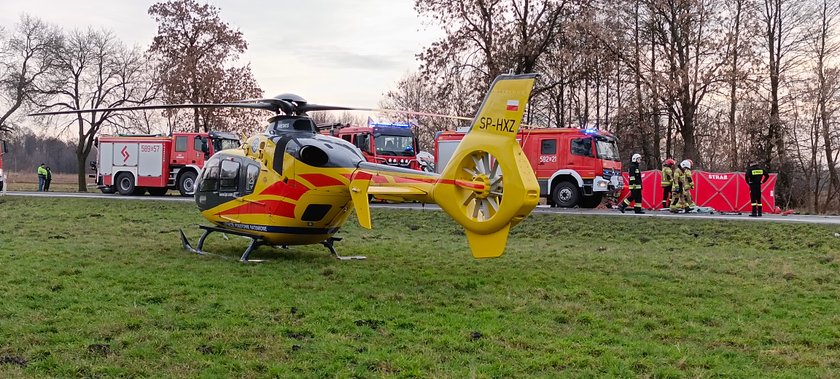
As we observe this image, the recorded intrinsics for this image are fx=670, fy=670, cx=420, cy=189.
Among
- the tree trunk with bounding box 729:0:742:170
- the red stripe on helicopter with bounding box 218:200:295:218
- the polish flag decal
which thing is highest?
the tree trunk with bounding box 729:0:742:170

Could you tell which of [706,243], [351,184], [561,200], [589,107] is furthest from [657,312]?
[589,107]

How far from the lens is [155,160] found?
30938mm

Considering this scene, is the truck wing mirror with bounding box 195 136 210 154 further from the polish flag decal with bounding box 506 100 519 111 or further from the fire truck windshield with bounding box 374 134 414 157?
the polish flag decal with bounding box 506 100 519 111

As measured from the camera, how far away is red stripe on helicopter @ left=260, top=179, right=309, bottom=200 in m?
11.8

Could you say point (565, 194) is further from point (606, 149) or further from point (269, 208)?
point (269, 208)

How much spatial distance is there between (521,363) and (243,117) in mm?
35893

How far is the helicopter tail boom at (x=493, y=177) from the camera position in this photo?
28.4 feet

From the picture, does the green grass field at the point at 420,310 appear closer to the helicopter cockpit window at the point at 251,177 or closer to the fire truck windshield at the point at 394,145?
the helicopter cockpit window at the point at 251,177

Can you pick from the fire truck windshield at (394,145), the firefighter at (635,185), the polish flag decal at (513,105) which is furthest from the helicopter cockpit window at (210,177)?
the firefighter at (635,185)

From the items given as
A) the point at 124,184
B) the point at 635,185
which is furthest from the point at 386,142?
the point at 124,184

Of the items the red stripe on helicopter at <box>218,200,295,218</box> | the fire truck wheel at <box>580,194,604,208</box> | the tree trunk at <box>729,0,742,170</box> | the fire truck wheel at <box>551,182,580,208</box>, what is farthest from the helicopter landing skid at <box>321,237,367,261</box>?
the tree trunk at <box>729,0,742,170</box>

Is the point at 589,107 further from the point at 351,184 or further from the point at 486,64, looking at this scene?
the point at 351,184

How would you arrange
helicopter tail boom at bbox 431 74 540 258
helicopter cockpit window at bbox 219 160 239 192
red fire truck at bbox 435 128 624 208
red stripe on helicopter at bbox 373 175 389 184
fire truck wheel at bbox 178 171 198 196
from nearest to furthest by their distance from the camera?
helicopter tail boom at bbox 431 74 540 258
red stripe on helicopter at bbox 373 175 389 184
helicopter cockpit window at bbox 219 160 239 192
red fire truck at bbox 435 128 624 208
fire truck wheel at bbox 178 171 198 196

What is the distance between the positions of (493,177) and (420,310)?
6.70 ft
